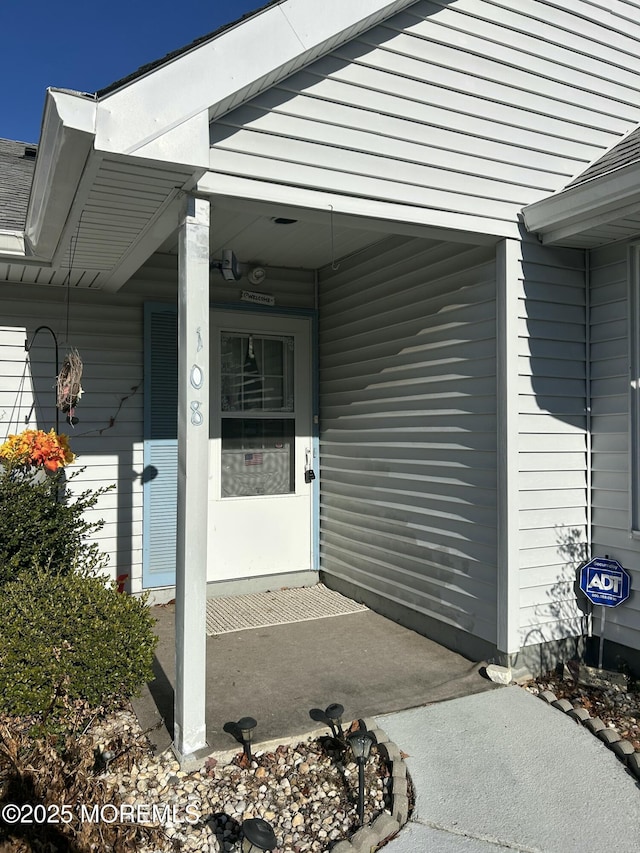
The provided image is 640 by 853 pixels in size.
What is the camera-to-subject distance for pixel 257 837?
6.64 ft

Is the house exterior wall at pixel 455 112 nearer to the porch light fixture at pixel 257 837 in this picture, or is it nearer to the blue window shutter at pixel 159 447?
the blue window shutter at pixel 159 447

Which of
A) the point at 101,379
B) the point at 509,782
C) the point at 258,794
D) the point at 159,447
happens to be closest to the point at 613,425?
the point at 509,782

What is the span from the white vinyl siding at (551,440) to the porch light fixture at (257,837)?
221 centimetres

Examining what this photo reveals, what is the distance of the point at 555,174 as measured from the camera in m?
4.11

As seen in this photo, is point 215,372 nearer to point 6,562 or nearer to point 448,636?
point 6,562

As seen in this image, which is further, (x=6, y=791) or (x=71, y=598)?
(x=71, y=598)

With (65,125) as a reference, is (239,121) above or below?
above

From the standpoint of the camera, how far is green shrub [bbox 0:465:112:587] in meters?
3.51

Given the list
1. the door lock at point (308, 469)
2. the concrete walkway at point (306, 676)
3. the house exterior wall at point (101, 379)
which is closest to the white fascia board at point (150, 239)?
the house exterior wall at point (101, 379)

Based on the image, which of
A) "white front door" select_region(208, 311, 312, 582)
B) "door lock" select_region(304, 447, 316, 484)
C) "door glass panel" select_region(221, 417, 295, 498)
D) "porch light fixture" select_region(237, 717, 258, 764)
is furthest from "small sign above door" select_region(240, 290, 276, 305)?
"porch light fixture" select_region(237, 717, 258, 764)

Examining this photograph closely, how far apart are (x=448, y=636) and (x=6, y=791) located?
2.82m

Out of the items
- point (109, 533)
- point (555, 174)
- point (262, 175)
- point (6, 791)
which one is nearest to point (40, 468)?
point (109, 533)

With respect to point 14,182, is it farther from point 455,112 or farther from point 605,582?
point 605,582

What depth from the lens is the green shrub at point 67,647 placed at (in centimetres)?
272
